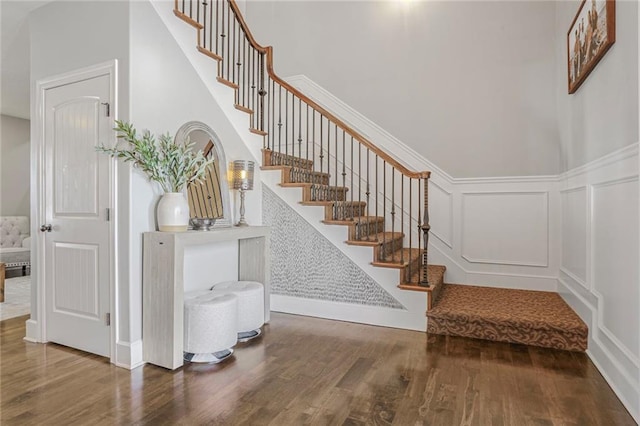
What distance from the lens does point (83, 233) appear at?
274cm

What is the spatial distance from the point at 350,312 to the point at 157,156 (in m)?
2.17

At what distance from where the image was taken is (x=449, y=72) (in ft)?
14.1

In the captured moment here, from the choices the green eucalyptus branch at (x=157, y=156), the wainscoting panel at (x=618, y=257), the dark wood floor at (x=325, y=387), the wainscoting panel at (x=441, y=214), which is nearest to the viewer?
the dark wood floor at (x=325, y=387)

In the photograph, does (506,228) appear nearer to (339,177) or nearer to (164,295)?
(339,177)

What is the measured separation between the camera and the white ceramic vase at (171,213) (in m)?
2.56

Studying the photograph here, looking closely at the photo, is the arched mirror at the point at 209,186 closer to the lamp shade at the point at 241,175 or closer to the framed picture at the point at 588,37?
the lamp shade at the point at 241,175

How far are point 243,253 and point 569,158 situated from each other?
10.6 ft

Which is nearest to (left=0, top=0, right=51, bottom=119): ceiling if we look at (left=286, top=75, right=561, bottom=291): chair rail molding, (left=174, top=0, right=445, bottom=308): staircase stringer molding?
(left=174, top=0, right=445, bottom=308): staircase stringer molding

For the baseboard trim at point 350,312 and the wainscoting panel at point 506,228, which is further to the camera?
the wainscoting panel at point 506,228

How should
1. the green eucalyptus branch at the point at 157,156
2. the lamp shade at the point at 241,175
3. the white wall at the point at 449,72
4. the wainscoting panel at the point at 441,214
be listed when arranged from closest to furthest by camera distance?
the green eucalyptus branch at the point at 157,156, the lamp shade at the point at 241,175, the white wall at the point at 449,72, the wainscoting panel at the point at 441,214

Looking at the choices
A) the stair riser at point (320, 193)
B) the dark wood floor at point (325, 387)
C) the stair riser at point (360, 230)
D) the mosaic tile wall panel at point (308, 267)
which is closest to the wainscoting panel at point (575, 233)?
the dark wood floor at point (325, 387)

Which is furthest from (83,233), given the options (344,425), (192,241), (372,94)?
(372,94)

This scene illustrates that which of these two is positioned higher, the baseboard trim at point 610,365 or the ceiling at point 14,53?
the ceiling at point 14,53

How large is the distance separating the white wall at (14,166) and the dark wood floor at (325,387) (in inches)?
194
